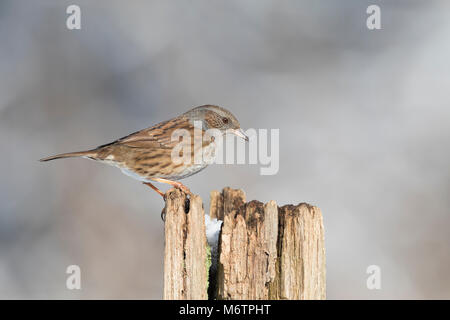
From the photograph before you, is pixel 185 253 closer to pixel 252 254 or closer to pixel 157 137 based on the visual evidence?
pixel 252 254

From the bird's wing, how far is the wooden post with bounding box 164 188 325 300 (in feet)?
4.77

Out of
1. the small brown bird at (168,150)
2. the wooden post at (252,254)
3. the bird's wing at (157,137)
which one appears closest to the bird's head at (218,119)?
the small brown bird at (168,150)

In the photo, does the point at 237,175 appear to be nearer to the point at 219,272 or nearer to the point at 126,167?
the point at 126,167

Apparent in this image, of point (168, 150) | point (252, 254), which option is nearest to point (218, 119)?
point (168, 150)

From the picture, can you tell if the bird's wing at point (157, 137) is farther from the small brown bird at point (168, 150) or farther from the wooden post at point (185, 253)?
the wooden post at point (185, 253)

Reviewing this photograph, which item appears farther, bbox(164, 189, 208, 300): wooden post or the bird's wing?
the bird's wing

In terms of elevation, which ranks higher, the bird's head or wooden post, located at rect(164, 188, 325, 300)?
the bird's head

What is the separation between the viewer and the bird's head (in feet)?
14.5

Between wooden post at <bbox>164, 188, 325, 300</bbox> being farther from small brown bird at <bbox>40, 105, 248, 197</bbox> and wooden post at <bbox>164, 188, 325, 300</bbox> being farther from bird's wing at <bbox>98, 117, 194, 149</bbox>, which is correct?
bird's wing at <bbox>98, 117, 194, 149</bbox>

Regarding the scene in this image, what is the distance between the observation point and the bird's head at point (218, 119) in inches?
174

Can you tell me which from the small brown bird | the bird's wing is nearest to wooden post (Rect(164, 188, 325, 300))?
the small brown bird
